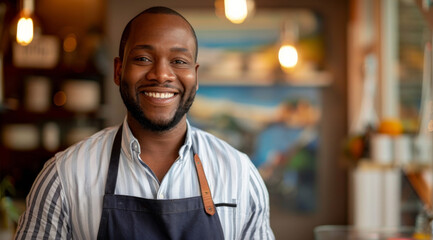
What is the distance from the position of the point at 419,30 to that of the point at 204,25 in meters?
2.07

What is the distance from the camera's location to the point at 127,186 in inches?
58.7

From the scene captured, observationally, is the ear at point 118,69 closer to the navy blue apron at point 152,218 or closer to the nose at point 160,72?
the nose at point 160,72

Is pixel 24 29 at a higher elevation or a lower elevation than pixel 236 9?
lower

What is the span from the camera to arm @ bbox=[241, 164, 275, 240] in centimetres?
156

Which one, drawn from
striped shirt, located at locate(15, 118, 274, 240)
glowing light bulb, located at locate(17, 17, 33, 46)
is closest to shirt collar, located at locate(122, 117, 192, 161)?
striped shirt, located at locate(15, 118, 274, 240)

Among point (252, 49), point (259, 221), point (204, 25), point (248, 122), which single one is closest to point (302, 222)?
point (248, 122)

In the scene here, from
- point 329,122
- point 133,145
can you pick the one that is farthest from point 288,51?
point 133,145

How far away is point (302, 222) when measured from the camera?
15.7ft

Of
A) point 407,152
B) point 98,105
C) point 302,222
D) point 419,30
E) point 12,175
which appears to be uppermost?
point 419,30

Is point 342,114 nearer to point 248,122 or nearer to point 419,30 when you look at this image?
point 248,122

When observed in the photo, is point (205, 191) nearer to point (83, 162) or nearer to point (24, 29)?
point (83, 162)

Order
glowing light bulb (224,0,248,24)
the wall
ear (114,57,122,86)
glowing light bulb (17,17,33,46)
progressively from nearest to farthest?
ear (114,57,122,86), glowing light bulb (17,17,33,46), glowing light bulb (224,0,248,24), the wall

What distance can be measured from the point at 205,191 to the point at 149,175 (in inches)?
6.3

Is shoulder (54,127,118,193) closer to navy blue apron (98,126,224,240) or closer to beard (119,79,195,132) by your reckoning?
navy blue apron (98,126,224,240)
